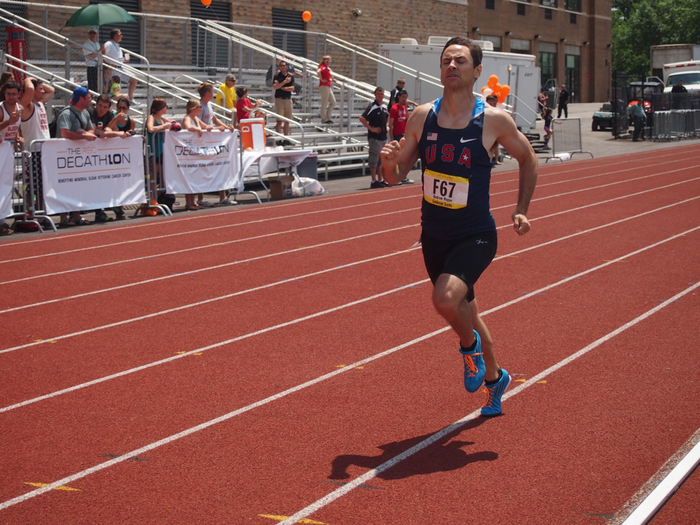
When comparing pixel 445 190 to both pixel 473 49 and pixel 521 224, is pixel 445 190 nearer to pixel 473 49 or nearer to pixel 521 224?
pixel 521 224

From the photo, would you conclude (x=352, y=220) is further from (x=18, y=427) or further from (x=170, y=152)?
(x=18, y=427)

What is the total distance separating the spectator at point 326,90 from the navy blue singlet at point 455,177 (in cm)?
1852

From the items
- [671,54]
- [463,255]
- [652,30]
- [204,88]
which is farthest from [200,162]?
[652,30]

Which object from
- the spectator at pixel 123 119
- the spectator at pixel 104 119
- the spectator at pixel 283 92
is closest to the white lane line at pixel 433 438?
the spectator at pixel 104 119

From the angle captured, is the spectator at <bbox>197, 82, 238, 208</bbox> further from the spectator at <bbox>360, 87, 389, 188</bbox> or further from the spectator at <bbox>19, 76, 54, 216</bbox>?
the spectator at <bbox>360, 87, 389, 188</bbox>

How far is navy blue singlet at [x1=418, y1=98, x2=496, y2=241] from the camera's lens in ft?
14.7

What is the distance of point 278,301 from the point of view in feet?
25.4

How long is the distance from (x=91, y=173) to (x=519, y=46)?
138 ft

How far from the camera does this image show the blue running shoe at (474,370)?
4.54 m

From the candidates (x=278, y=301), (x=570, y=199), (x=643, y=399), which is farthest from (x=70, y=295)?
(x=570, y=199)

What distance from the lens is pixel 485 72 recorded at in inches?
1146

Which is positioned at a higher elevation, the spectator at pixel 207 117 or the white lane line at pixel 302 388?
the spectator at pixel 207 117

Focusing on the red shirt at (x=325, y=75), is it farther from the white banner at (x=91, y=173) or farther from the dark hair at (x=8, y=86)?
the dark hair at (x=8, y=86)

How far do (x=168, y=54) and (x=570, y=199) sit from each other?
1467cm
